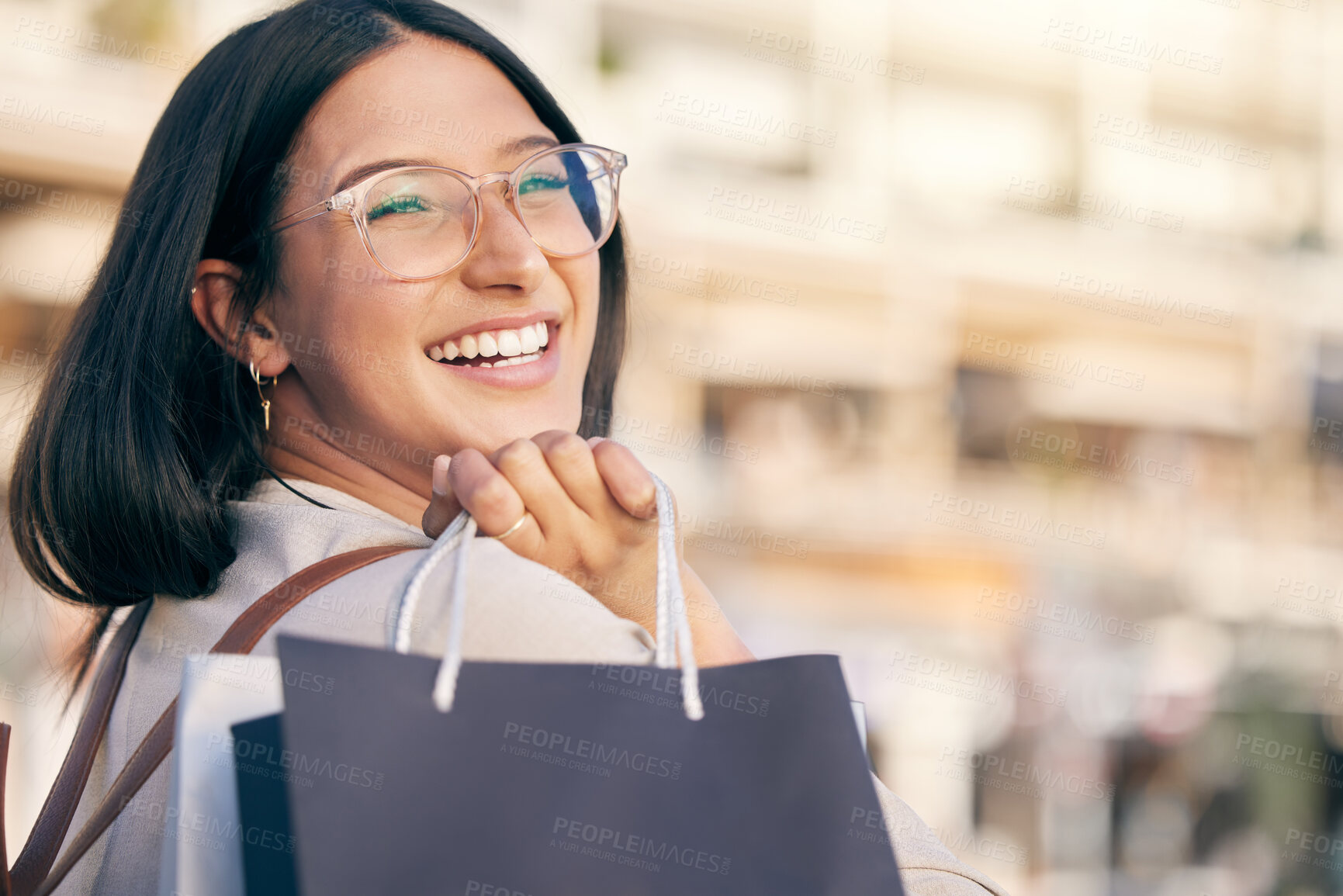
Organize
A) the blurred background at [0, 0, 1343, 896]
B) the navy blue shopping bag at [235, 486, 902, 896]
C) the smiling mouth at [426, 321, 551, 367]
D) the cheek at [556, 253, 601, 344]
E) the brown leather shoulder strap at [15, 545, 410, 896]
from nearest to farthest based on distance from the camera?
the navy blue shopping bag at [235, 486, 902, 896], the brown leather shoulder strap at [15, 545, 410, 896], the smiling mouth at [426, 321, 551, 367], the cheek at [556, 253, 601, 344], the blurred background at [0, 0, 1343, 896]

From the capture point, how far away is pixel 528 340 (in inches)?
48.0

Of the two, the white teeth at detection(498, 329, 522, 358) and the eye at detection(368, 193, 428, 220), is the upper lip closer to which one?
the white teeth at detection(498, 329, 522, 358)

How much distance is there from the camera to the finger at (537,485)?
759 millimetres

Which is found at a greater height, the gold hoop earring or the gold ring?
the gold hoop earring

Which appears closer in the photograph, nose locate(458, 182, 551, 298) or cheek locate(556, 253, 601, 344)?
nose locate(458, 182, 551, 298)

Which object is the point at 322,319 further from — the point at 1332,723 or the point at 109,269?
the point at 1332,723

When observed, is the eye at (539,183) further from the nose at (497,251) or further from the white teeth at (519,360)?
the white teeth at (519,360)

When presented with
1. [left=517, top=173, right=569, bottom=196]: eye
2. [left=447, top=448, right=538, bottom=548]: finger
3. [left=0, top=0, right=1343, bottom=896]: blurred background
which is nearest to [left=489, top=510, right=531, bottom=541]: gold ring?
[left=447, top=448, right=538, bottom=548]: finger

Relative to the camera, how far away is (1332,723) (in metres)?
8.61

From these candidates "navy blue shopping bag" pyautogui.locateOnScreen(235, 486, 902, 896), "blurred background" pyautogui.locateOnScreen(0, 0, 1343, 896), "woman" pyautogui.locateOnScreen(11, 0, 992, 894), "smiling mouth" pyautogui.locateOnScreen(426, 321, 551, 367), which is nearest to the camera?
"navy blue shopping bag" pyautogui.locateOnScreen(235, 486, 902, 896)

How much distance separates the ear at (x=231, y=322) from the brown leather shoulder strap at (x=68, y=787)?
14.2 inches

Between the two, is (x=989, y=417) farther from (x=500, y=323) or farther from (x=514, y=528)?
(x=514, y=528)

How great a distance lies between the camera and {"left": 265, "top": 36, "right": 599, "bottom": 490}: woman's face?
1094 millimetres

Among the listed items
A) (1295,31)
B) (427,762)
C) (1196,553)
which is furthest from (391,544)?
(1295,31)
